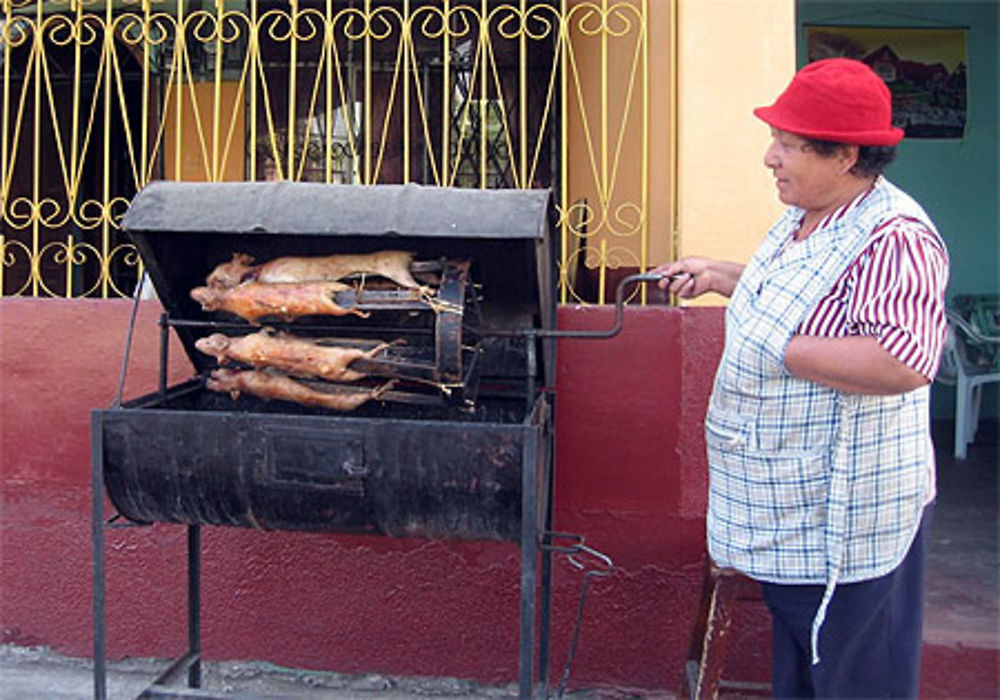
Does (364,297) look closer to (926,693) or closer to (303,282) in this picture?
(303,282)

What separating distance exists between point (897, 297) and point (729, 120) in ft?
5.40

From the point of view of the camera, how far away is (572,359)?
361 cm

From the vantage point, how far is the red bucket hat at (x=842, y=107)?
2.20 meters

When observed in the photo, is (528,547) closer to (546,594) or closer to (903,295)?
(546,594)

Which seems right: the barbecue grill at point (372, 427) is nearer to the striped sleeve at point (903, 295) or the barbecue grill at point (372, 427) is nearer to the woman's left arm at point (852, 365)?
the woman's left arm at point (852, 365)

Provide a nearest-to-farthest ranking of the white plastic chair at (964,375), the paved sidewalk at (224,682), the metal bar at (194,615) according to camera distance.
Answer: the metal bar at (194,615) < the paved sidewalk at (224,682) < the white plastic chair at (964,375)

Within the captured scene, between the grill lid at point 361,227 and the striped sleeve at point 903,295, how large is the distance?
2.75ft

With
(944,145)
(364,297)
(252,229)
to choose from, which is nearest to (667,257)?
(364,297)

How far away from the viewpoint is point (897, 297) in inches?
82.7

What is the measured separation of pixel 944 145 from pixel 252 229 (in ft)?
17.9

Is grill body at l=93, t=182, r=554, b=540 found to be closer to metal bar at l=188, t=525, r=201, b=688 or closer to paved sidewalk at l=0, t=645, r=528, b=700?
metal bar at l=188, t=525, r=201, b=688

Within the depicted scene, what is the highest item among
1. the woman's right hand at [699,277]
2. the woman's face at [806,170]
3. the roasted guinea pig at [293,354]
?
the woman's face at [806,170]

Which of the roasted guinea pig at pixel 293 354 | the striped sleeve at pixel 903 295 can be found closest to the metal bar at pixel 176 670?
the roasted guinea pig at pixel 293 354

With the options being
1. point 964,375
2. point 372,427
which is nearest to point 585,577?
point 372,427
